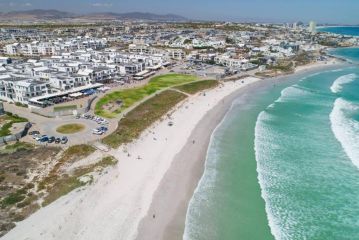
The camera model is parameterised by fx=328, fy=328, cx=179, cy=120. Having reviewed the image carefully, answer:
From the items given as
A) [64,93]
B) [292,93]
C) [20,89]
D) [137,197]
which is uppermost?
[20,89]

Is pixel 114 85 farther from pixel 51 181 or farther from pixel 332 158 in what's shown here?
pixel 332 158

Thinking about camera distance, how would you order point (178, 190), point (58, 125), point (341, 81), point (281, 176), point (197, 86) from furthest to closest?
point (341, 81), point (197, 86), point (58, 125), point (281, 176), point (178, 190)

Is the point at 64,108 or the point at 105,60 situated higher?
the point at 105,60

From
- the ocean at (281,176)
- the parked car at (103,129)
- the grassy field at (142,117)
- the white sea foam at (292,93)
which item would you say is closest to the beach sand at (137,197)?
the grassy field at (142,117)

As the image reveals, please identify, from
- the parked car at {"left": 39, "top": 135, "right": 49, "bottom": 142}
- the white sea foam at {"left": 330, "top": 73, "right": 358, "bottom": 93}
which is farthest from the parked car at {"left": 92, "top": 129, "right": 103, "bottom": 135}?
the white sea foam at {"left": 330, "top": 73, "right": 358, "bottom": 93}

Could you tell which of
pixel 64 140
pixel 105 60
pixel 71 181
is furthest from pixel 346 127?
pixel 105 60

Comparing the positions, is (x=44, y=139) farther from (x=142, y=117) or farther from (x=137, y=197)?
(x=137, y=197)

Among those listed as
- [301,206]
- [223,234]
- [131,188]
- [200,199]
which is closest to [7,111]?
[131,188]

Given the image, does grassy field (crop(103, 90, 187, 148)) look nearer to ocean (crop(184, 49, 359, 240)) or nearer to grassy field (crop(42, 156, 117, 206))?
grassy field (crop(42, 156, 117, 206))
